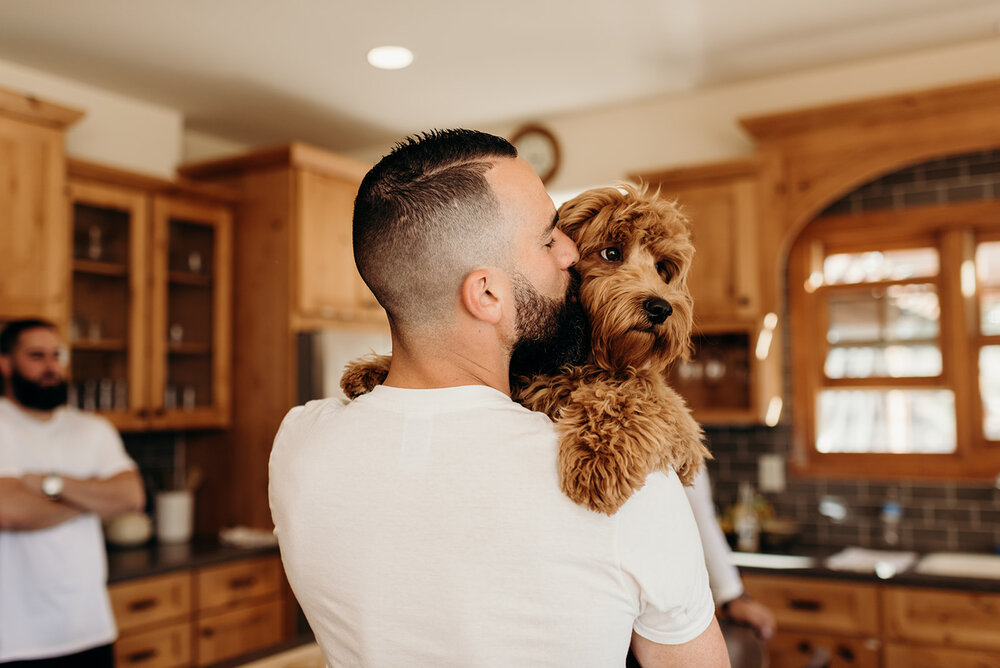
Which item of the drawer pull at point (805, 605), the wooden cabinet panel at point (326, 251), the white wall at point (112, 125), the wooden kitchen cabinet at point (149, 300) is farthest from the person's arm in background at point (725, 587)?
the white wall at point (112, 125)

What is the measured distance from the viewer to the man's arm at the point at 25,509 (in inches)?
110

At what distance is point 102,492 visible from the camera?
306 cm

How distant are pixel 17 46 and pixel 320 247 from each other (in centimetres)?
150

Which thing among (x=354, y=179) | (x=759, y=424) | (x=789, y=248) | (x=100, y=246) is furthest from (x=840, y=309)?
(x=100, y=246)

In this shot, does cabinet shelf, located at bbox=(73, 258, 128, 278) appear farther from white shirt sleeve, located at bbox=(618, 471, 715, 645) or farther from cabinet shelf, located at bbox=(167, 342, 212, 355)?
white shirt sleeve, located at bbox=(618, 471, 715, 645)

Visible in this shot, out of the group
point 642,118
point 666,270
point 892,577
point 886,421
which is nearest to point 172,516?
point 642,118

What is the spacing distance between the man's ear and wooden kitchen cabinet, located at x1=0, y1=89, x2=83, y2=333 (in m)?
3.01

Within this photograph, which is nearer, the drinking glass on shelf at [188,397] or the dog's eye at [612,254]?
the dog's eye at [612,254]

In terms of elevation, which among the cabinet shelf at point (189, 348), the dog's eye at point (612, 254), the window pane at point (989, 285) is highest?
the window pane at point (989, 285)

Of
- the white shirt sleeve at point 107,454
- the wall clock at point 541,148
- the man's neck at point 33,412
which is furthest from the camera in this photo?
the wall clock at point 541,148

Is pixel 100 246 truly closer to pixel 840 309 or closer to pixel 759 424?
pixel 759 424

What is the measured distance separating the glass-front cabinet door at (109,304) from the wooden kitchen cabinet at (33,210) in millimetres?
262

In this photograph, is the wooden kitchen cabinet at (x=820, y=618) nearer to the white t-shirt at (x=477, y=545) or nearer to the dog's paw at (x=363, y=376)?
the dog's paw at (x=363, y=376)

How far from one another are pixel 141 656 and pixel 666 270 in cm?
310
